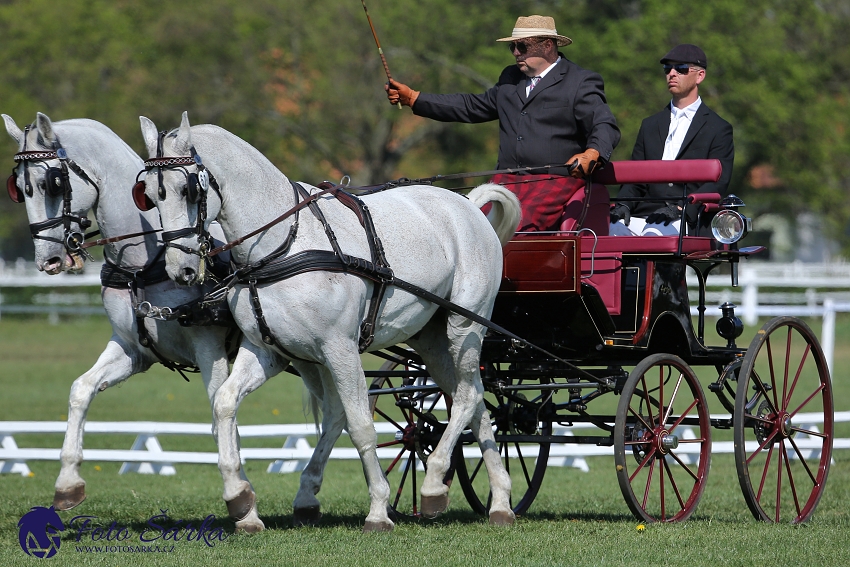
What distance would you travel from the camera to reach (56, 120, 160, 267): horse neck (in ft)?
20.5

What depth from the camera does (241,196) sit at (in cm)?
578

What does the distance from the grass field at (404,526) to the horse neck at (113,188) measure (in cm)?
144

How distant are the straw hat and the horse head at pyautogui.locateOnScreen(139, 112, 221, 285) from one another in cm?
236

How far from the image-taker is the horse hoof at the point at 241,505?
596 centimetres

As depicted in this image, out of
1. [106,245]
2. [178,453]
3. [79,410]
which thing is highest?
[106,245]

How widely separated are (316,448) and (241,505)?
87cm

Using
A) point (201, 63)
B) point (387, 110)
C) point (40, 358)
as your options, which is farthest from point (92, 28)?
point (40, 358)

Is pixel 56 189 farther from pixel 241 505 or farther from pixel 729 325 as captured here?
pixel 729 325

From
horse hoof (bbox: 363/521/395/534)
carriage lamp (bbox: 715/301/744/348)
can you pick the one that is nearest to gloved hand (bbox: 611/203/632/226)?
carriage lamp (bbox: 715/301/744/348)

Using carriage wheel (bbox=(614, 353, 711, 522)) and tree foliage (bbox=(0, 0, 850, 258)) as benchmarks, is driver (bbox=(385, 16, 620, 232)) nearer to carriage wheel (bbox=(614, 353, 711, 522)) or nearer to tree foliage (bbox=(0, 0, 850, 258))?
carriage wheel (bbox=(614, 353, 711, 522))

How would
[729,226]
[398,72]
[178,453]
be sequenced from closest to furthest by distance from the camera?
[729,226]
[178,453]
[398,72]

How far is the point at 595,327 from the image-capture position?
6.83 metres

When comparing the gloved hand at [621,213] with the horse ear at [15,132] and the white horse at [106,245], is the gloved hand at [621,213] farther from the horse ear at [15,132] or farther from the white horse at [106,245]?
the horse ear at [15,132]

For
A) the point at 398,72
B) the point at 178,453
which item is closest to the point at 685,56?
the point at 178,453
